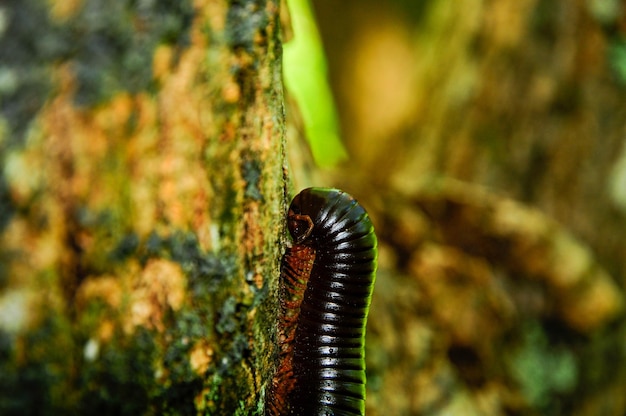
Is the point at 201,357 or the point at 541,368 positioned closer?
the point at 201,357

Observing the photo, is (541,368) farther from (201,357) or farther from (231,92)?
(231,92)

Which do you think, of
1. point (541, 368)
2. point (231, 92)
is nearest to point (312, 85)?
point (541, 368)

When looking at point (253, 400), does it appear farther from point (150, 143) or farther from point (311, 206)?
point (150, 143)

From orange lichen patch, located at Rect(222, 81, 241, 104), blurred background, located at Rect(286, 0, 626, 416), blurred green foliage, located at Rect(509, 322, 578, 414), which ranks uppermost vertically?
orange lichen patch, located at Rect(222, 81, 241, 104)

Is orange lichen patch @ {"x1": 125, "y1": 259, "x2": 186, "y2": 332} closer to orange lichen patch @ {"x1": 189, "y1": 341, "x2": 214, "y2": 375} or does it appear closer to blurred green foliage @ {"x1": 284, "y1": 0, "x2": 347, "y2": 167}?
orange lichen patch @ {"x1": 189, "y1": 341, "x2": 214, "y2": 375}

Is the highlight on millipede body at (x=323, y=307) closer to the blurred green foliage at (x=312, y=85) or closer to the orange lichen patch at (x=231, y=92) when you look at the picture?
the orange lichen patch at (x=231, y=92)

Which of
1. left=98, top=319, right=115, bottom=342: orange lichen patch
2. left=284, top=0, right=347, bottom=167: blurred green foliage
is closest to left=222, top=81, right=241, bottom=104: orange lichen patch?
left=98, top=319, right=115, bottom=342: orange lichen patch
